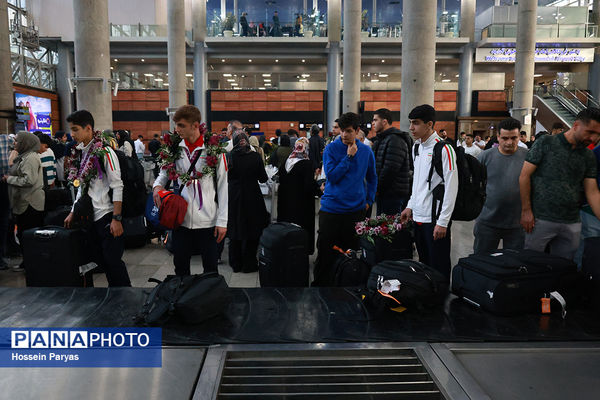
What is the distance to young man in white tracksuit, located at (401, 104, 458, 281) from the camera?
142 inches

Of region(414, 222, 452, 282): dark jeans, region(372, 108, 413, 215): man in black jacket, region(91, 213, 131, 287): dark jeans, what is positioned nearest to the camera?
region(414, 222, 452, 282): dark jeans

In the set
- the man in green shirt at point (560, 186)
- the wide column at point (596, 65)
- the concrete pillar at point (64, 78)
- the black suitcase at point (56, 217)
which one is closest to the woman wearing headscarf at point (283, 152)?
the black suitcase at point (56, 217)

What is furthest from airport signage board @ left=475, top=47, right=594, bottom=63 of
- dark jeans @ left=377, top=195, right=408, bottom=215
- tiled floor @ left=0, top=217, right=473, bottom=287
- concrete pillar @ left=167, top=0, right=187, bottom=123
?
dark jeans @ left=377, top=195, right=408, bottom=215

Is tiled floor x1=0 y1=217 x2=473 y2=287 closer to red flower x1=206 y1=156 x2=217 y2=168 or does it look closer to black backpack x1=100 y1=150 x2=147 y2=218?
black backpack x1=100 y1=150 x2=147 y2=218

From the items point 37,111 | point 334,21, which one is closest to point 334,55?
point 334,21

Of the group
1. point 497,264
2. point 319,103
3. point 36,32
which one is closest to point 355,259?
point 497,264

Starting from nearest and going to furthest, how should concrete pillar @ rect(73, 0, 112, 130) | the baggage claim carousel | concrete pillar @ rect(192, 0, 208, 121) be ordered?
the baggage claim carousel → concrete pillar @ rect(73, 0, 112, 130) → concrete pillar @ rect(192, 0, 208, 121)

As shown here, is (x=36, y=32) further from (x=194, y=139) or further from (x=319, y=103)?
(x=194, y=139)

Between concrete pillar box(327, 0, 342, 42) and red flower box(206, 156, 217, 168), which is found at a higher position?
concrete pillar box(327, 0, 342, 42)

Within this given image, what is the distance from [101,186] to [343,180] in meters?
2.19

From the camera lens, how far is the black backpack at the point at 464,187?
3.67m

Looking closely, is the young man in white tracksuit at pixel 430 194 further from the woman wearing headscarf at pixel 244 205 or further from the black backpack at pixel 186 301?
the woman wearing headscarf at pixel 244 205

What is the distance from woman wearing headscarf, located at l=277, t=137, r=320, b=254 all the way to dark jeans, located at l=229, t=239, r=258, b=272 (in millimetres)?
712

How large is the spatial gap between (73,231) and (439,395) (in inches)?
131
